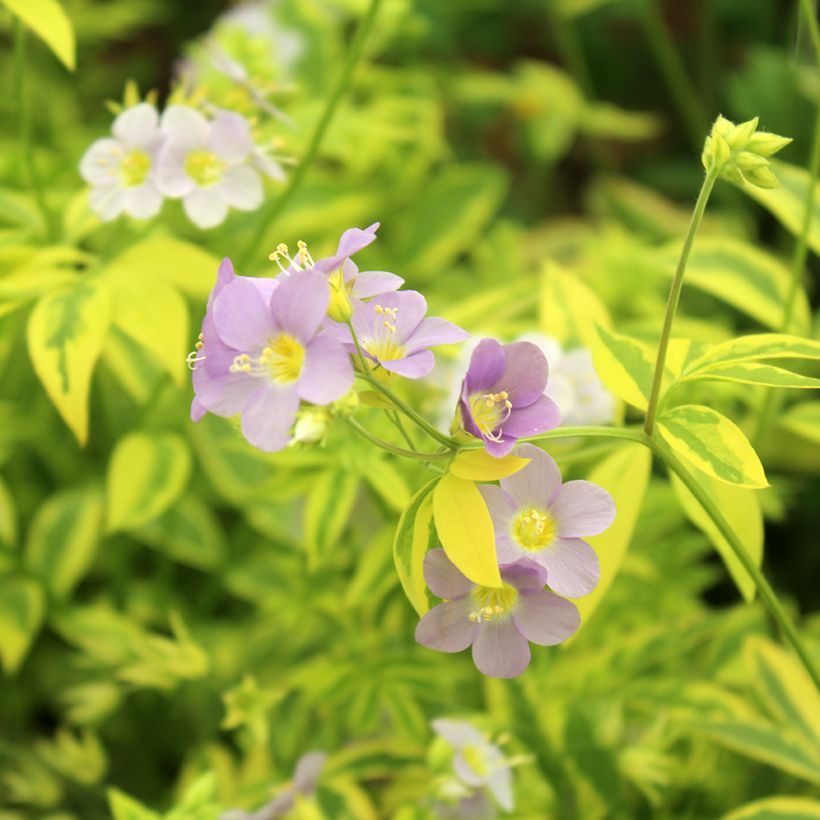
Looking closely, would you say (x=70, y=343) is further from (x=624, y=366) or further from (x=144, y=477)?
(x=624, y=366)

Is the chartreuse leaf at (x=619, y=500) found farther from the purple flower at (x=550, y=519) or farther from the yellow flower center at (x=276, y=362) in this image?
the yellow flower center at (x=276, y=362)

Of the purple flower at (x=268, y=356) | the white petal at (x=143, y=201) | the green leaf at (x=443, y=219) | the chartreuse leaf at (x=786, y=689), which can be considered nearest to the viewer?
the purple flower at (x=268, y=356)

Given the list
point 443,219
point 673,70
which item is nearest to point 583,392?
point 443,219

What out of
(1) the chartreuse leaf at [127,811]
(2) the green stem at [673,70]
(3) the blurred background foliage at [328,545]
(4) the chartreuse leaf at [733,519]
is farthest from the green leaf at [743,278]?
(2) the green stem at [673,70]

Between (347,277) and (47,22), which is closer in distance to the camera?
(347,277)

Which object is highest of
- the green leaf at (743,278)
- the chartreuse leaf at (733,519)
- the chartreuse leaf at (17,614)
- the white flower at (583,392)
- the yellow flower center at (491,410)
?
the yellow flower center at (491,410)

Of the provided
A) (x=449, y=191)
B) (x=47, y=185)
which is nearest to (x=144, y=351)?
(x=47, y=185)
